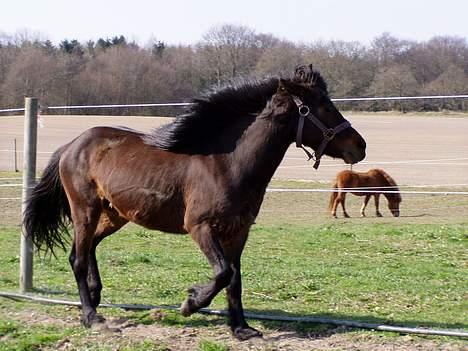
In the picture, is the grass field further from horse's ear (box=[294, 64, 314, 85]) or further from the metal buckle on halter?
horse's ear (box=[294, 64, 314, 85])

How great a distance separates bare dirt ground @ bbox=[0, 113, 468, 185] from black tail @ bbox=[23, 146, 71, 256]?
55.1ft

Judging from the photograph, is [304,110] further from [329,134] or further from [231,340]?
[231,340]

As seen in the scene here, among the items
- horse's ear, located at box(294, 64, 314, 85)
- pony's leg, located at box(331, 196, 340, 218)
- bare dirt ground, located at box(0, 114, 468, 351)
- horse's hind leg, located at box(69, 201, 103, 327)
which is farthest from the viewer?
pony's leg, located at box(331, 196, 340, 218)

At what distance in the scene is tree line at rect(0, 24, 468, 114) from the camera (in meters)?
23.9

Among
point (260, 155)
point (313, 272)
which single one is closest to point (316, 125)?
point (260, 155)

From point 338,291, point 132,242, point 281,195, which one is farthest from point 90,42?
point 338,291

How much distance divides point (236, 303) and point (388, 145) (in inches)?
1206

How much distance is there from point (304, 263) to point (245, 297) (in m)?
2.38

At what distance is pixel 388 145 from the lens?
35.5 meters

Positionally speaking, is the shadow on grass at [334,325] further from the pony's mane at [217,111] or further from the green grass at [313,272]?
the pony's mane at [217,111]

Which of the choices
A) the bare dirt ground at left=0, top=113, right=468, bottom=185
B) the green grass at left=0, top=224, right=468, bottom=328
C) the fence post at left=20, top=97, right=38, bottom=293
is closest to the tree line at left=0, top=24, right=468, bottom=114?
the bare dirt ground at left=0, top=113, right=468, bottom=185

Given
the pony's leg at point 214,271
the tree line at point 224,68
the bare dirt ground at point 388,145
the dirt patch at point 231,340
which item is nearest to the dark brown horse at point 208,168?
the pony's leg at point 214,271

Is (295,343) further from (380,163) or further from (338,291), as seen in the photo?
(380,163)

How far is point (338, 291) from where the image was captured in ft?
24.5
